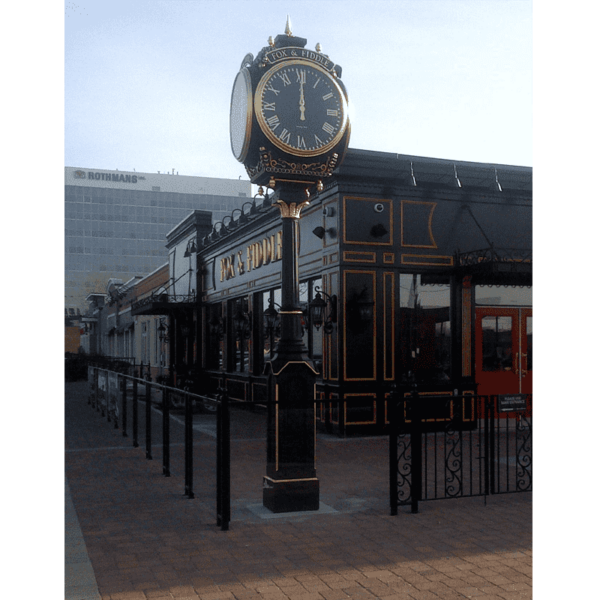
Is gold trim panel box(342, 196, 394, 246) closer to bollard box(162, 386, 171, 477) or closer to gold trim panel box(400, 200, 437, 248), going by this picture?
gold trim panel box(400, 200, 437, 248)

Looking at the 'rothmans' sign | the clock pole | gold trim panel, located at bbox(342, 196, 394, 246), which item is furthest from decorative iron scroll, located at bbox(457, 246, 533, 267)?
the clock pole

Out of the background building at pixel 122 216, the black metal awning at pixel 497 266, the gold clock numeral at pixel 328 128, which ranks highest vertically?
the background building at pixel 122 216

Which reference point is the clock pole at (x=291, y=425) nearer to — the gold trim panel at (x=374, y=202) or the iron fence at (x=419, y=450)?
the iron fence at (x=419, y=450)

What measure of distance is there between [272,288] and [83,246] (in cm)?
7931

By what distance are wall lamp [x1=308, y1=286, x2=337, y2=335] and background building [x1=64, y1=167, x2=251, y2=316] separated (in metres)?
78.0

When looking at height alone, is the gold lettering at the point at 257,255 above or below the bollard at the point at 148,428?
above

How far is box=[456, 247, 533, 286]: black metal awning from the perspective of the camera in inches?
474

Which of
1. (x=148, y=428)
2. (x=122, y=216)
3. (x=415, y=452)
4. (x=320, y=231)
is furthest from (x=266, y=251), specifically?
(x=122, y=216)

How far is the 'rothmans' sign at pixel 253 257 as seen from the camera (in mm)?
16688

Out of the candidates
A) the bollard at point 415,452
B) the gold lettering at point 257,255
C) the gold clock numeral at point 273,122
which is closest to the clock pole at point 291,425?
the bollard at point 415,452

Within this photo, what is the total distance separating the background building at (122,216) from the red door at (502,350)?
254 ft
